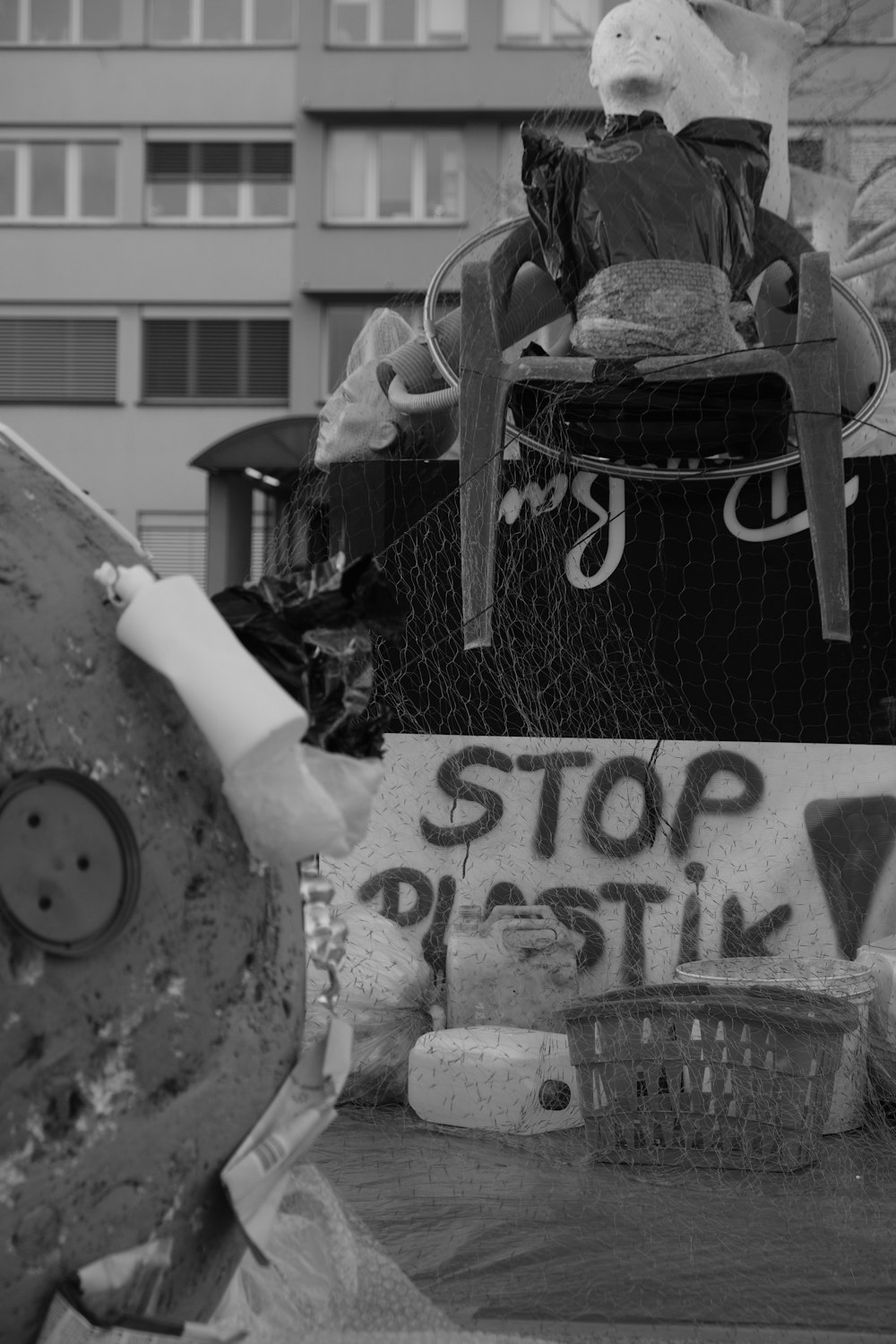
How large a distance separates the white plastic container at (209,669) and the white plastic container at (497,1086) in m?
1.97

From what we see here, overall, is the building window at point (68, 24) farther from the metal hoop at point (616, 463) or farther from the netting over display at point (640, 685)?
the netting over display at point (640, 685)

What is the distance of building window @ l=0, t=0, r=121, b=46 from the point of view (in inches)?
815

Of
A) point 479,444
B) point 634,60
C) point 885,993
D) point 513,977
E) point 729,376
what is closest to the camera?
point 885,993

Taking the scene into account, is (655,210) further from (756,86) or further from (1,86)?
(1,86)

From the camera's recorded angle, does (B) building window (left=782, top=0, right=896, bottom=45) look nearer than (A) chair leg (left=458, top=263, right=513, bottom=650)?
No

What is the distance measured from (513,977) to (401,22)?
62.7 feet

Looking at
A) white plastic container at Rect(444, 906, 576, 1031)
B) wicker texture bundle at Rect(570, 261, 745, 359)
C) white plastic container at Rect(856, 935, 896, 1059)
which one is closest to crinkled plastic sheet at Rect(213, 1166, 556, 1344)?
white plastic container at Rect(444, 906, 576, 1031)

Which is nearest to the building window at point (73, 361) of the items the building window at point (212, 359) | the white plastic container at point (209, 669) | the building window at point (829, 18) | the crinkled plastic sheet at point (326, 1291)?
the building window at point (212, 359)

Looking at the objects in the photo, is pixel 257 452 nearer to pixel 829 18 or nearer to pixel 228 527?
pixel 228 527

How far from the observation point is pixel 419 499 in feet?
14.3

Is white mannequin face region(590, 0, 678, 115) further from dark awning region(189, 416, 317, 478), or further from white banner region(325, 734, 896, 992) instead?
dark awning region(189, 416, 317, 478)

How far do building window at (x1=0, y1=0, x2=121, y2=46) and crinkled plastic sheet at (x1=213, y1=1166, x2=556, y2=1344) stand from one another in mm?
20994

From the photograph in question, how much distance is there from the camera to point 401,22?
2023 centimetres

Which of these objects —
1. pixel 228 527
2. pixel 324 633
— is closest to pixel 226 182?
pixel 228 527
